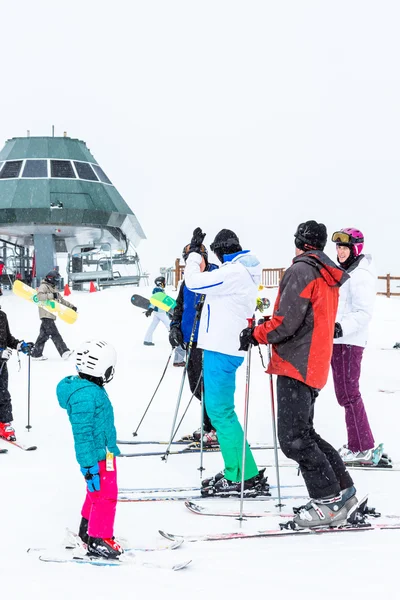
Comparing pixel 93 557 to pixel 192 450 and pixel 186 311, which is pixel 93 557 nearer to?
pixel 192 450

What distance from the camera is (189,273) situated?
496 centimetres

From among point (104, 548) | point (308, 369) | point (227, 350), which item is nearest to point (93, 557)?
point (104, 548)

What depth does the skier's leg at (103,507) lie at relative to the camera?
12.2 feet

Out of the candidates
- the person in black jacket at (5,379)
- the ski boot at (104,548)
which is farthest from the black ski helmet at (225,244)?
the person in black jacket at (5,379)

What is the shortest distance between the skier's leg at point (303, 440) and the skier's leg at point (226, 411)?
782 mm

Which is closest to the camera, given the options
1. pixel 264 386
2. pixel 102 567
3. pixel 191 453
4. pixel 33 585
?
pixel 33 585

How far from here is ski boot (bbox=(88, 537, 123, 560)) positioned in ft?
12.0

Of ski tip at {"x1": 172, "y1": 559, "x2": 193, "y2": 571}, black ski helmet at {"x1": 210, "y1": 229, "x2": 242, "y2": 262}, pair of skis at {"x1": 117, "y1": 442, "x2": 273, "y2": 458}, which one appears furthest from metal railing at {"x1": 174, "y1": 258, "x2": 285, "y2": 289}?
ski tip at {"x1": 172, "y1": 559, "x2": 193, "y2": 571}

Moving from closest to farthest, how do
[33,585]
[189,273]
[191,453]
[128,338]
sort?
[33,585], [189,273], [191,453], [128,338]

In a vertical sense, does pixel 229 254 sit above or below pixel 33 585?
above

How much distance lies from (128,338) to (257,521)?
13591 mm

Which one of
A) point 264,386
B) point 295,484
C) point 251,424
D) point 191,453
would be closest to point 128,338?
point 264,386

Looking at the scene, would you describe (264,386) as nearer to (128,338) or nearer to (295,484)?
(295,484)

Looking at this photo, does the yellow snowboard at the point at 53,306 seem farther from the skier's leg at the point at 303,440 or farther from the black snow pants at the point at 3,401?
the skier's leg at the point at 303,440
